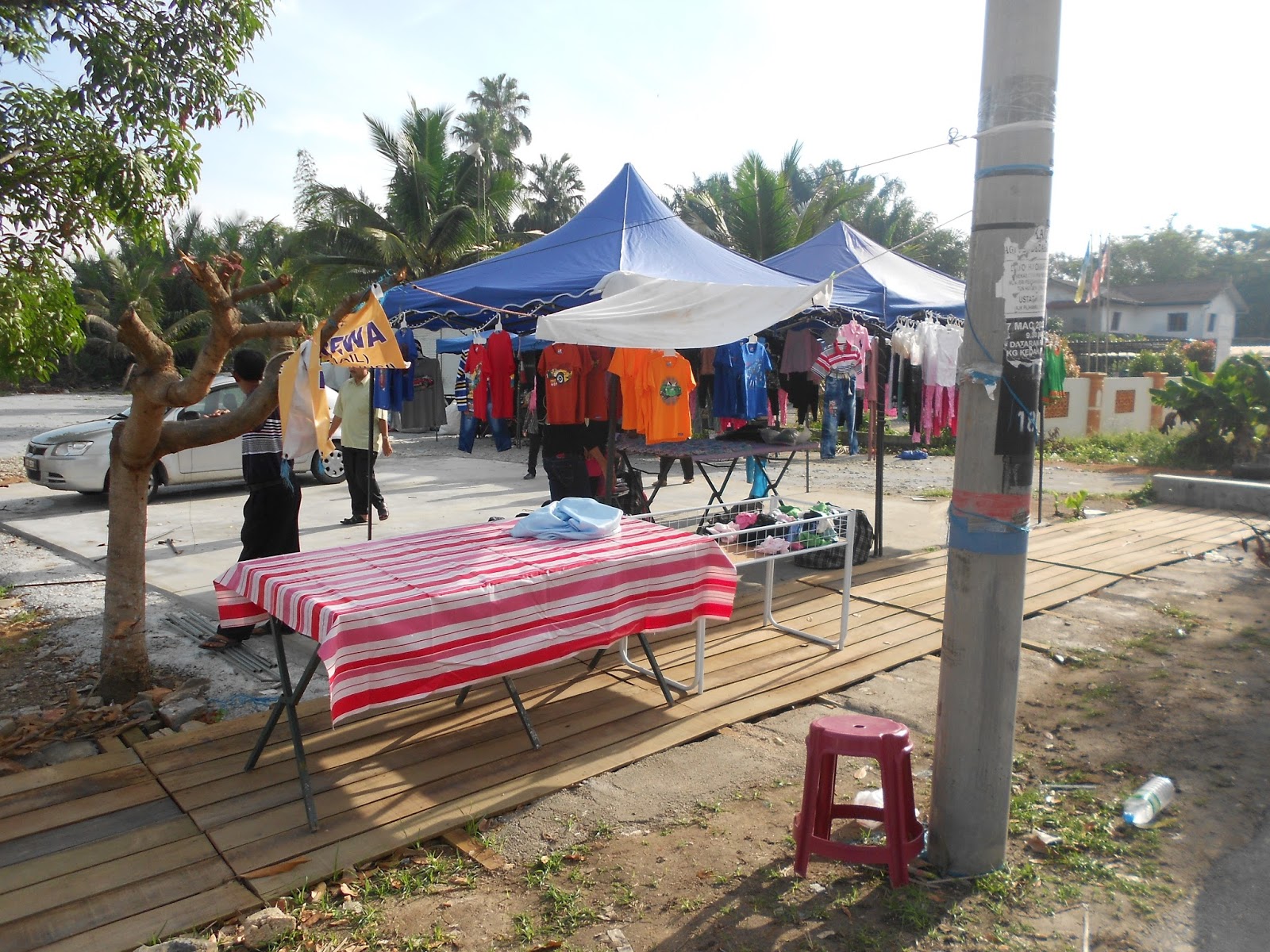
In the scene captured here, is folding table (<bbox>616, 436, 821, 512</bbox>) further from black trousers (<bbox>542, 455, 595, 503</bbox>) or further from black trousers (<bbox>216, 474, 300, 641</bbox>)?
black trousers (<bbox>216, 474, 300, 641</bbox>)

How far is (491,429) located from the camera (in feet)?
26.4

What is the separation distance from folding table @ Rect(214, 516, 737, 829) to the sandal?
3.84 feet

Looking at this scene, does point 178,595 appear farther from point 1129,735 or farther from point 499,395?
point 1129,735

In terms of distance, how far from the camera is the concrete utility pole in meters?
2.92

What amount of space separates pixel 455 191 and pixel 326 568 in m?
19.9

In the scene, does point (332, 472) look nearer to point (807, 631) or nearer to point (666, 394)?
point (666, 394)

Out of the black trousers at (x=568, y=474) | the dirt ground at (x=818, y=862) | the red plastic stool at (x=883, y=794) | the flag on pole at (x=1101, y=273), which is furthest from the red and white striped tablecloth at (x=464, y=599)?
the flag on pole at (x=1101, y=273)

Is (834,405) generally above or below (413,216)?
below

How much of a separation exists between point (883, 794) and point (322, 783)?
234 cm

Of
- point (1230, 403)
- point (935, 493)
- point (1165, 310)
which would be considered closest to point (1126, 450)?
point (1230, 403)

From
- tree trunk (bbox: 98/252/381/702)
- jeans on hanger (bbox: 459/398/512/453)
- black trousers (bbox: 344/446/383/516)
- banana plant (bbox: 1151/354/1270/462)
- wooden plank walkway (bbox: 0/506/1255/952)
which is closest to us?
wooden plank walkway (bbox: 0/506/1255/952)

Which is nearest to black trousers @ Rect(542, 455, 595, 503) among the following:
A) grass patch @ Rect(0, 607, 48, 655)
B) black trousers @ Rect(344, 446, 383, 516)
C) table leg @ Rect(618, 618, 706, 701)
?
black trousers @ Rect(344, 446, 383, 516)

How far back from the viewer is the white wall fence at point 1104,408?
1917cm

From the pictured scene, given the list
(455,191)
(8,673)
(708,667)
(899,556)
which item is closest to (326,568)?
(708,667)
